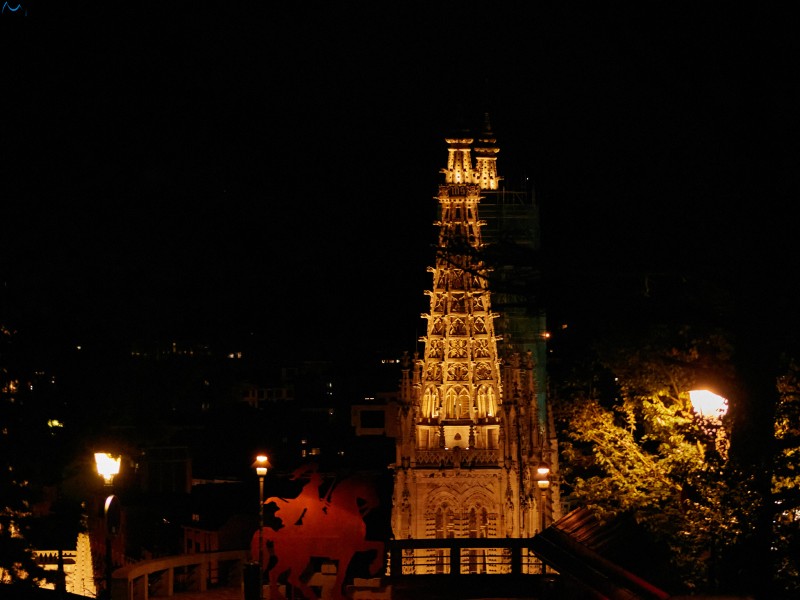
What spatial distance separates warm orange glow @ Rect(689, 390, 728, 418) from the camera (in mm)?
11773

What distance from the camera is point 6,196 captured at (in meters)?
16.9

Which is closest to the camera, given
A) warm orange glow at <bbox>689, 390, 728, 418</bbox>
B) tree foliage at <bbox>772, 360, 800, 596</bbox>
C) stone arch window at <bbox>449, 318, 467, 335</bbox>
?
tree foliage at <bbox>772, 360, 800, 596</bbox>

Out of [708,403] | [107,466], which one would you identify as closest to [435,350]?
[107,466]

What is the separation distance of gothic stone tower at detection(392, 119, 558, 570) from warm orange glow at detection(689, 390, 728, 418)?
2040 centimetres

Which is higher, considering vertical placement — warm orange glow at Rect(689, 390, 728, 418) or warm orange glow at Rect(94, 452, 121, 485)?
warm orange glow at Rect(689, 390, 728, 418)

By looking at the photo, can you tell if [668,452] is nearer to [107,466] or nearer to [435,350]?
[107,466]

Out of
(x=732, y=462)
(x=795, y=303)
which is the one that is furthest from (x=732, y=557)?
(x=795, y=303)

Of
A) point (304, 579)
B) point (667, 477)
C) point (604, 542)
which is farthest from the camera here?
point (304, 579)

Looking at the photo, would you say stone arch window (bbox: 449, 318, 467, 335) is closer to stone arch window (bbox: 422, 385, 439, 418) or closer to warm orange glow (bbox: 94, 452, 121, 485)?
stone arch window (bbox: 422, 385, 439, 418)

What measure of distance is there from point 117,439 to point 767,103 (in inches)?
436

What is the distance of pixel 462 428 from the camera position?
34.6m

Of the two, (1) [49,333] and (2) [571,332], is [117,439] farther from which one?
(2) [571,332]

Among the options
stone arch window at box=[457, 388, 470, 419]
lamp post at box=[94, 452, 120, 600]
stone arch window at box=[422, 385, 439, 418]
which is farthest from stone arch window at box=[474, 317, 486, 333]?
lamp post at box=[94, 452, 120, 600]

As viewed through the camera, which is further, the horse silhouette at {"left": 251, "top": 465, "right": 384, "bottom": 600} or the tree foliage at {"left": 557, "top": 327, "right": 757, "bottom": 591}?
the horse silhouette at {"left": 251, "top": 465, "right": 384, "bottom": 600}
